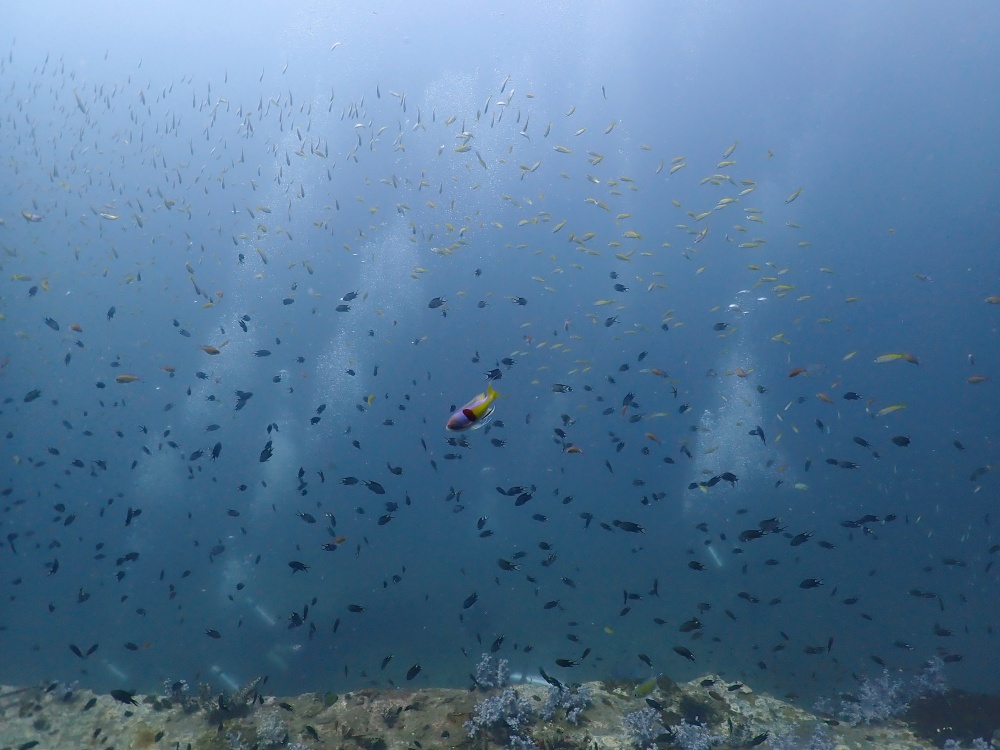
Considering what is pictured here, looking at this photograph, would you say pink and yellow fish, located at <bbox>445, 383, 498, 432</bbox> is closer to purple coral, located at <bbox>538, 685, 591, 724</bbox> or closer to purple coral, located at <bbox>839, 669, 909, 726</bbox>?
purple coral, located at <bbox>538, 685, 591, 724</bbox>

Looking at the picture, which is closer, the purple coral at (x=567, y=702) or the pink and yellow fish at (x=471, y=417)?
the pink and yellow fish at (x=471, y=417)

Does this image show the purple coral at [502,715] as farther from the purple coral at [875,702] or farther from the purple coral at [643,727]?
the purple coral at [875,702]

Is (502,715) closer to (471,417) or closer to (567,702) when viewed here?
(567,702)

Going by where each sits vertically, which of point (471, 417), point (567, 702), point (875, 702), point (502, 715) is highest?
point (875, 702)

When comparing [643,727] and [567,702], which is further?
[567,702]

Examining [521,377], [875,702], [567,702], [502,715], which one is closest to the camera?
[502,715]

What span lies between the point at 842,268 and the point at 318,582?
111 ft

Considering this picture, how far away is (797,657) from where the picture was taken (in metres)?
14.2

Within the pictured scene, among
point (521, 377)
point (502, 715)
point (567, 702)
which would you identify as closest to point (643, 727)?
point (567, 702)

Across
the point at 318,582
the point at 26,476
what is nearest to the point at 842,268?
the point at 318,582

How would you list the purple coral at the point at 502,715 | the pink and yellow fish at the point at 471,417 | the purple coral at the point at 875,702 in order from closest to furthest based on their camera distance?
the pink and yellow fish at the point at 471,417
the purple coral at the point at 502,715
the purple coral at the point at 875,702

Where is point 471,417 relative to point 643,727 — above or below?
above

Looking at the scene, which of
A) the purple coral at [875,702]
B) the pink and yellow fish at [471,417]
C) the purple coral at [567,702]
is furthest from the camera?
the purple coral at [875,702]

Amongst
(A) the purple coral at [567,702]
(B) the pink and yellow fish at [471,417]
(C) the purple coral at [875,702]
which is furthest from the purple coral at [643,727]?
(B) the pink and yellow fish at [471,417]
